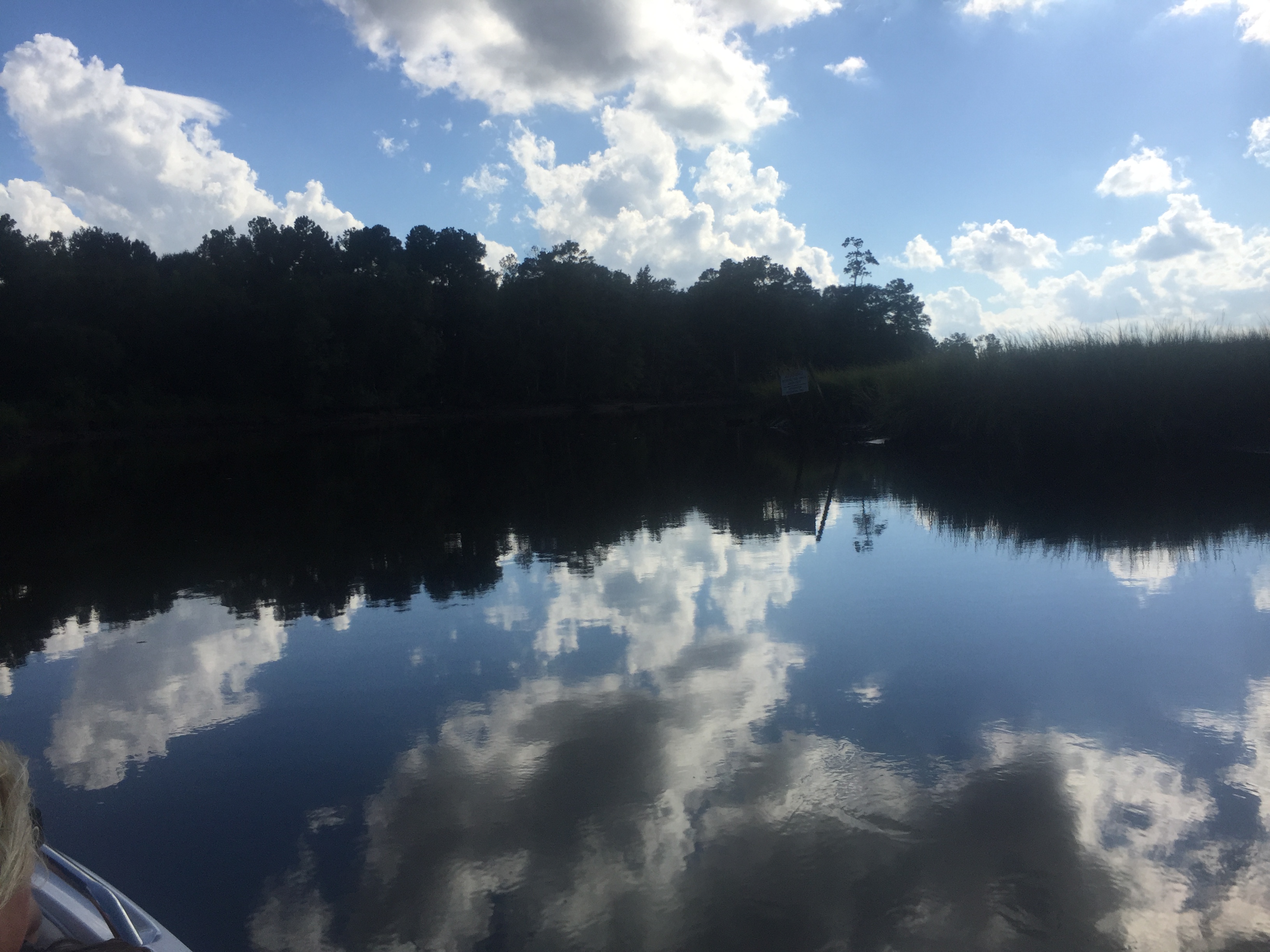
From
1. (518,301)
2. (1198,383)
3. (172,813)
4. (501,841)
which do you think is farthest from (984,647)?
(518,301)

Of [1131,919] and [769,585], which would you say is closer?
[1131,919]

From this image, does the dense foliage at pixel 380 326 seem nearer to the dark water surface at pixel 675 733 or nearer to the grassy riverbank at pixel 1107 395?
the grassy riverbank at pixel 1107 395

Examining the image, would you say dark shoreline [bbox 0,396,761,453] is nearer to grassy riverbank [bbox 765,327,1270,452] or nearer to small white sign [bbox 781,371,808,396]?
small white sign [bbox 781,371,808,396]

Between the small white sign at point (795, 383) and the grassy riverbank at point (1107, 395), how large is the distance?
167 inches

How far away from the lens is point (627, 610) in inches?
275

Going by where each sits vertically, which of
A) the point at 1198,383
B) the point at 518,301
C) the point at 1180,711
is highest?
the point at 518,301

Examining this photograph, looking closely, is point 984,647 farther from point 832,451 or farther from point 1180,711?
point 832,451

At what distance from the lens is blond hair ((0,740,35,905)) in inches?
57.4

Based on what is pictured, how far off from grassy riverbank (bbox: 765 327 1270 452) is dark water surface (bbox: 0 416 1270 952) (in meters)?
6.77

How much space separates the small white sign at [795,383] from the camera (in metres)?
23.9

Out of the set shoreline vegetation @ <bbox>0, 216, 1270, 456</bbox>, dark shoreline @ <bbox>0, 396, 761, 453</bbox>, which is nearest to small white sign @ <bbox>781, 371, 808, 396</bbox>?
shoreline vegetation @ <bbox>0, 216, 1270, 456</bbox>

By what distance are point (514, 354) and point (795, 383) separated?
4215cm

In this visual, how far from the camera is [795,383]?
24.4 meters

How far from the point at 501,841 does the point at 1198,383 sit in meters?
17.0
